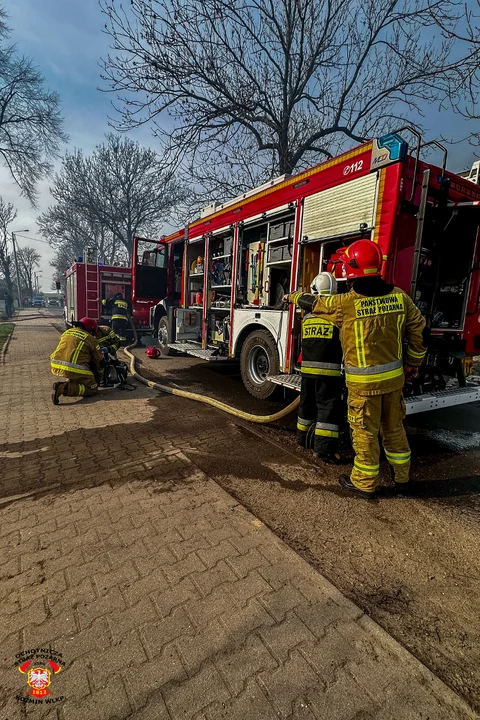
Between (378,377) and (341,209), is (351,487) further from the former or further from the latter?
(341,209)

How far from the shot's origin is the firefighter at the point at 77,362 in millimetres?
5234

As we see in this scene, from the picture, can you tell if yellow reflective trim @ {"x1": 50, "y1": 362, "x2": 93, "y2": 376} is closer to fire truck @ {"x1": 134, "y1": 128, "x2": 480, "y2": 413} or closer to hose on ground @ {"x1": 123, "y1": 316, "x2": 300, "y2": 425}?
hose on ground @ {"x1": 123, "y1": 316, "x2": 300, "y2": 425}

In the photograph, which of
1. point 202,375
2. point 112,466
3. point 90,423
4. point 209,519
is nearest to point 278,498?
point 209,519

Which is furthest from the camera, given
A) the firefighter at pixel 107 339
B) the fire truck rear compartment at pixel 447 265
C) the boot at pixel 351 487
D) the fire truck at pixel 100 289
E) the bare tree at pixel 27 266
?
the bare tree at pixel 27 266

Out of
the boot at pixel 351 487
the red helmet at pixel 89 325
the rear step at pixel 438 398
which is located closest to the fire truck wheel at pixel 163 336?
the red helmet at pixel 89 325

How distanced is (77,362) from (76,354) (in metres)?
0.12

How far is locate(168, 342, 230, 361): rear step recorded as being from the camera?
262 inches

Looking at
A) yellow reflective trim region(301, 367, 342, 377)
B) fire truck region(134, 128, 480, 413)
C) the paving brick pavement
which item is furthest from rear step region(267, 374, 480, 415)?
the paving brick pavement

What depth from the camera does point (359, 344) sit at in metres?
2.77

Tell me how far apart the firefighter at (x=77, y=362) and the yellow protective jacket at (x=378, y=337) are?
158 inches

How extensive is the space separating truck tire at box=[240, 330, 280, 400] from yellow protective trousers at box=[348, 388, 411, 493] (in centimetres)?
220

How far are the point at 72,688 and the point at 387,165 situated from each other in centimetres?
419

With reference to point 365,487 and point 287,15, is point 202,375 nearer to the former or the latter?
point 365,487

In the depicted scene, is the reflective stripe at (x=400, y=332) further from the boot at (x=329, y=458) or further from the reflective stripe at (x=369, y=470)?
the boot at (x=329, y=458)
